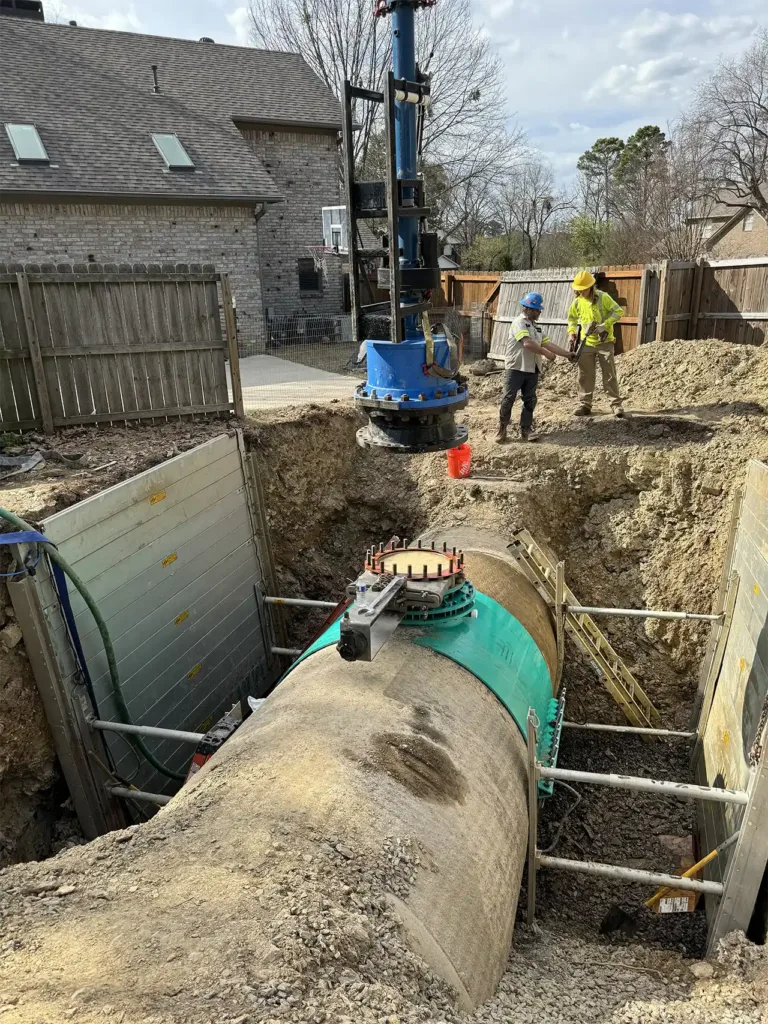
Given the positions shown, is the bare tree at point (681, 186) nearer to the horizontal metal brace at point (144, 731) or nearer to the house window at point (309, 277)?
the house window at point (309, 277)

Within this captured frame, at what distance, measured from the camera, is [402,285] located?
234 inches

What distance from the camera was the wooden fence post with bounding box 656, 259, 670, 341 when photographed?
1260cm

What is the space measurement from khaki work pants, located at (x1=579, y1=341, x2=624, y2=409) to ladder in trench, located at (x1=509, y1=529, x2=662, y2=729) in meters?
3.35

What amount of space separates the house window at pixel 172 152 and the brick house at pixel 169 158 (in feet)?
0.12

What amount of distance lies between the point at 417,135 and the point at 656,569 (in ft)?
18.6

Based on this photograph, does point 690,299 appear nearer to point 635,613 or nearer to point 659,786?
point 635,613

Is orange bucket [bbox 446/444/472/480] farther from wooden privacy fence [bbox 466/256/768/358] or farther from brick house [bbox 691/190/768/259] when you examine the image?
brick house [bbox 691/190/768/259]

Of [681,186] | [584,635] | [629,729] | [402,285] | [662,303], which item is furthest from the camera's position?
[681,186]

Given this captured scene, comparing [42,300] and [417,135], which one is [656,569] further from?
[42,300]

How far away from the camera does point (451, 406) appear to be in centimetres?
602

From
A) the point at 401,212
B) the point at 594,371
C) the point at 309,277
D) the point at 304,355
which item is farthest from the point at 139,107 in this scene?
the point at 401,212

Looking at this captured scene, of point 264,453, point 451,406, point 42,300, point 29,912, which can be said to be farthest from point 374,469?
point 29,912

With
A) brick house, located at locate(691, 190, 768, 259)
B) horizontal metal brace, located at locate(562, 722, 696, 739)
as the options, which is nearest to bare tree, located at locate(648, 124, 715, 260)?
brick house, located at locate(691, 190, 768, 259)

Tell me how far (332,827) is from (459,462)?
246 inches
